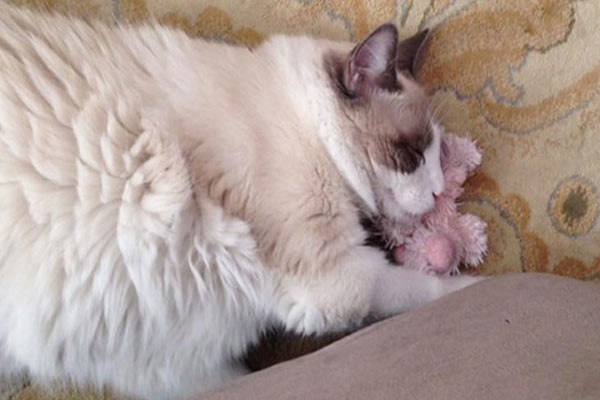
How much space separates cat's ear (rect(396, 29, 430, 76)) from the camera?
1302mm

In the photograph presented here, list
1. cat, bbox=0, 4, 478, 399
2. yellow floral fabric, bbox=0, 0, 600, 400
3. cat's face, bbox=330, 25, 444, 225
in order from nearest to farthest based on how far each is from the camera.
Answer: cat, bbox=0, 4, 478, 399 < cat's face, bbox=330, 25, 444, 225 < yellow floral fabric, bbox=0, 0, 600, 400

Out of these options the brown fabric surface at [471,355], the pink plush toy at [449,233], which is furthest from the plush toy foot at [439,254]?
the brown fabric surface at [471,355]

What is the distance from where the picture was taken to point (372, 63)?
1.16m

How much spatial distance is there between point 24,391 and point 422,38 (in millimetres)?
1258

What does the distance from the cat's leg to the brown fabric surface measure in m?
0.14

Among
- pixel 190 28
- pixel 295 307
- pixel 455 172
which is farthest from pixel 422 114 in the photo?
pixel 190 28

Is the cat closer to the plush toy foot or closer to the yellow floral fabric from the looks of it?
the plush toy foot

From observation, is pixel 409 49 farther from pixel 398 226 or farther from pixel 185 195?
pixel 185 195

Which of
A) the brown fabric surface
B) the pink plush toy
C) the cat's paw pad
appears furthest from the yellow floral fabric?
the cat's paw pad

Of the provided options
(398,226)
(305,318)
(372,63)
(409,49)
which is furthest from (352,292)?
(409,49)

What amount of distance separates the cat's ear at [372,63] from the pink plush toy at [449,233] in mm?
261

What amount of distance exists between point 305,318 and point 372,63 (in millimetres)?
547

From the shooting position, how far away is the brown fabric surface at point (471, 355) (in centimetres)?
79

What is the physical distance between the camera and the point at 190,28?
1404mm
